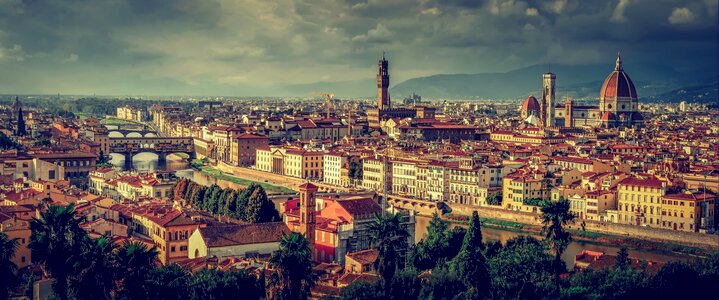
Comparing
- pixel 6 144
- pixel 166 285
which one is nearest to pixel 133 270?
pixel 166 285

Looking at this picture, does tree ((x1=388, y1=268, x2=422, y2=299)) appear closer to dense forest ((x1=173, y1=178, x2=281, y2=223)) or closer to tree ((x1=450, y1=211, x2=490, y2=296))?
tree ((x1=450, y1=211, x2=490, y2=296))

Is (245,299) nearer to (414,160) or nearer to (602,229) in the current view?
(602,229)

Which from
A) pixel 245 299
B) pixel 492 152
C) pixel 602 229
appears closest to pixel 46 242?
pixel 245 299

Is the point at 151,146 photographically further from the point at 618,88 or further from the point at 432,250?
the point at 432,250

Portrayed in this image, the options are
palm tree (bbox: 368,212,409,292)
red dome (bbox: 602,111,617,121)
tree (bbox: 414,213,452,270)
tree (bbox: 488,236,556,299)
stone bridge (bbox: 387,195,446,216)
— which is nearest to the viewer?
palm tree (bbox: 368,212,409,292)

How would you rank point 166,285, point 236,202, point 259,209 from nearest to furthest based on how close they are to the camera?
point 166,285 → point 259,209 → point 236,202

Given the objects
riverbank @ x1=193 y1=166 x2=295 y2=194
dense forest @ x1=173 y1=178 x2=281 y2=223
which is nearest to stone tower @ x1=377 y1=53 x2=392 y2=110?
riverbank @ x1=193 y1=166 x2=295 y2=194
